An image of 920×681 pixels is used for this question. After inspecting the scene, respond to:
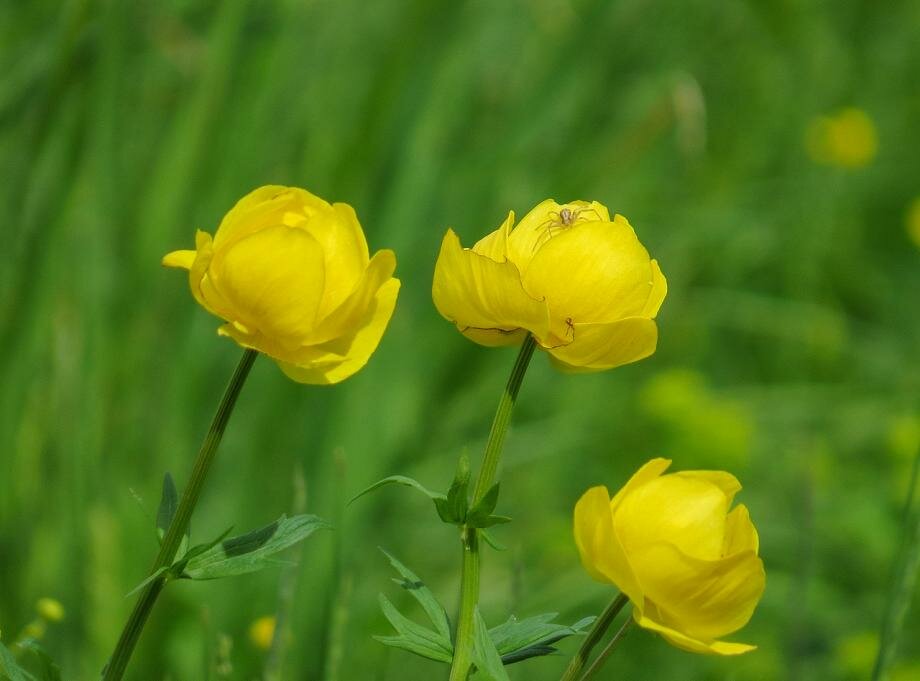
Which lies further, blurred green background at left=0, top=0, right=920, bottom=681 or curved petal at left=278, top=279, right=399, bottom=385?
blurred green background at left=0, top=0, right=920, bottom=681

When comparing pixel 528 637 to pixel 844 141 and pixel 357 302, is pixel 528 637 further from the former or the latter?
pixel 844 141

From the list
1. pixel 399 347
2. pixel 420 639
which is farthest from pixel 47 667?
pixel 399 347

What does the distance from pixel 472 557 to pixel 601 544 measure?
0.05m

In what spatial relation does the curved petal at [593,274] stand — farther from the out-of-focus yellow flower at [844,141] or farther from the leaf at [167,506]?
the out-of-focus yellow flower at [844,141]

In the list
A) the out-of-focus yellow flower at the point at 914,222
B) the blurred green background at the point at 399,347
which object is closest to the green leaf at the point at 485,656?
the blurred green background at the point at 399,347

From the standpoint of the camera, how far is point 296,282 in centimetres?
50

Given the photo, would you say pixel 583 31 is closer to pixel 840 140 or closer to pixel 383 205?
pixel 383 205

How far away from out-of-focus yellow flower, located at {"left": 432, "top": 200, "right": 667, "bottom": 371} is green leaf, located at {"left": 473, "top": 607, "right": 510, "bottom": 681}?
0.40ft

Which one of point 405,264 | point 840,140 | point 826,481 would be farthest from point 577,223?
point 840,140

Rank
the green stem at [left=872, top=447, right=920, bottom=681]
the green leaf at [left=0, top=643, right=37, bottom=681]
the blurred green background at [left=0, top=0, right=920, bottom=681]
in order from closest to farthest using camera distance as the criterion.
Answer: the green leaf at [left=0, top=643, right=37, bottom=681] < the green stem at [left=872, top=447, right=920, bottom=681] < the blurred green background at [left=0, top=0, right=920, bottom=681]

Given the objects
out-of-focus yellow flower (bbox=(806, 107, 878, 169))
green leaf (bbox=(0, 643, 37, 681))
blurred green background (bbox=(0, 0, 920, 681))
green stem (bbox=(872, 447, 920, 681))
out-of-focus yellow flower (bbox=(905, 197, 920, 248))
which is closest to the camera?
green leaf (bbox=(0, 643, 37, 681))

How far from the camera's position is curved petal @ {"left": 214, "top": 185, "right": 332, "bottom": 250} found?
21.0 inches

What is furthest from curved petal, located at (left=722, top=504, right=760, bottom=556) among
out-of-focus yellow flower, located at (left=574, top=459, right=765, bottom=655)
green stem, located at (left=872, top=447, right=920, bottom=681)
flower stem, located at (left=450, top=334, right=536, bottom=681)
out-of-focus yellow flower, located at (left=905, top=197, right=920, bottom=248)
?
out-of-focus yellow flower, located at (left=905, top=197, right=920, bottom=248)

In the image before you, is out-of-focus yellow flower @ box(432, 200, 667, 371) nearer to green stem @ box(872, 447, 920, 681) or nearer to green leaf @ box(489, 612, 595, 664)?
green leaf @ box(489, 612, 595, 664)
